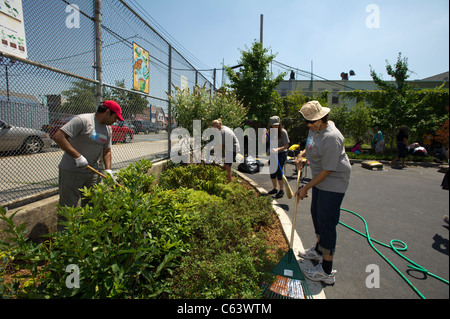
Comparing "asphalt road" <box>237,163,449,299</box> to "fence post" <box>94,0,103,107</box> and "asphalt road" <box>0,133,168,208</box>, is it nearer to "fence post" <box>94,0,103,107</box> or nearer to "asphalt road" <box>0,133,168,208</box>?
"asphalt road" <box>0,133,168,208</box>

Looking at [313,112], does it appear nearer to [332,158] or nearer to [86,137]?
[332,158]

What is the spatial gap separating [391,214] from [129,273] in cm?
530

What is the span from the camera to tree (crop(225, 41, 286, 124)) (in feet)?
45.6

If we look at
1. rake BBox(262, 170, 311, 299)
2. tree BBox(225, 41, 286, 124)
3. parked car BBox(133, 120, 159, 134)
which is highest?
tree BBox(225, 41, 286, 124)

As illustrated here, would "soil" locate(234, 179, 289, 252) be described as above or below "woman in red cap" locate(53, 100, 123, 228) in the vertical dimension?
below

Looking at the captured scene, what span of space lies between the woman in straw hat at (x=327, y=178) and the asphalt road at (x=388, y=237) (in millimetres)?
263

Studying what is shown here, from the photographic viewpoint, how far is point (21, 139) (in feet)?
9.36

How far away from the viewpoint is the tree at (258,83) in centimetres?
1389

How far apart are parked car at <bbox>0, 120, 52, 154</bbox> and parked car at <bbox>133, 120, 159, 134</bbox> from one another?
217 centimetres

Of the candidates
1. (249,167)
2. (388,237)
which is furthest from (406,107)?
(388,237)

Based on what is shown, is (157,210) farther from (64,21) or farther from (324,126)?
(64,21)

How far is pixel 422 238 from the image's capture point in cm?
385

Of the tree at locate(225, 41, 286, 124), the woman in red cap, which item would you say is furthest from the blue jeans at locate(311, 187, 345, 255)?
the tree at locate(225, 41, 286, 124)

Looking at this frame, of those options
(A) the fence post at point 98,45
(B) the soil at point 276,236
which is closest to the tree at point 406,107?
(B) the soil at point 276,236
